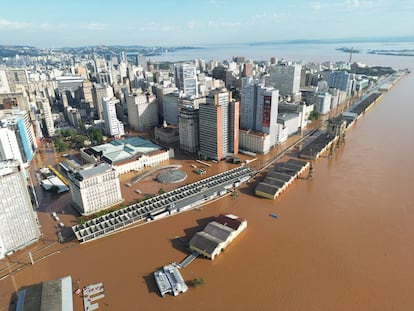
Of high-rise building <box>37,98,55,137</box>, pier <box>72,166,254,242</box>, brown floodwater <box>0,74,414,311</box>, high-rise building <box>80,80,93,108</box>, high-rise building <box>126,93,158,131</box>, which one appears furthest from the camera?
high-rise building <box>80,80,93,108</box>

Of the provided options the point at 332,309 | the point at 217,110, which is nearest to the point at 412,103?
the point at 217,110

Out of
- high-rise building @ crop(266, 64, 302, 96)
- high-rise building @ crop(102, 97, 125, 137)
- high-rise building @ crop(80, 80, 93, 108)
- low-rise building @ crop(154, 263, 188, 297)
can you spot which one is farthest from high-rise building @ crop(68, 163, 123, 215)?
high-rise building @ crop(266, 64, 302, 96)

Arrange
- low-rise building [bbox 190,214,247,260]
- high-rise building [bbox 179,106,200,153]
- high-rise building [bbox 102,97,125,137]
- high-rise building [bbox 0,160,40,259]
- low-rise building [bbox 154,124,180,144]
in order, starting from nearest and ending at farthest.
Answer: high-rise building [bbox 0,160,40,259]
low-rise building [bbox 190,214,247,260]
high-rise building [bbox 179,106,200,153]
low-rise building [bbox 154,124,180,144]
high-rise building [bbox 102,97,125,137]

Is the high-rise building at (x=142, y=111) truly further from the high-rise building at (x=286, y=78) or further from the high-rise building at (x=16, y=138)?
the high-rise building at (x=286, y=78)

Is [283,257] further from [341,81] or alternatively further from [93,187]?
[341,81]

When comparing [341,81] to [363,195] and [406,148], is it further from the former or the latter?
[363,195]

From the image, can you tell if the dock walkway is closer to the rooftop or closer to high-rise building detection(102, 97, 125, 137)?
the rooftop
